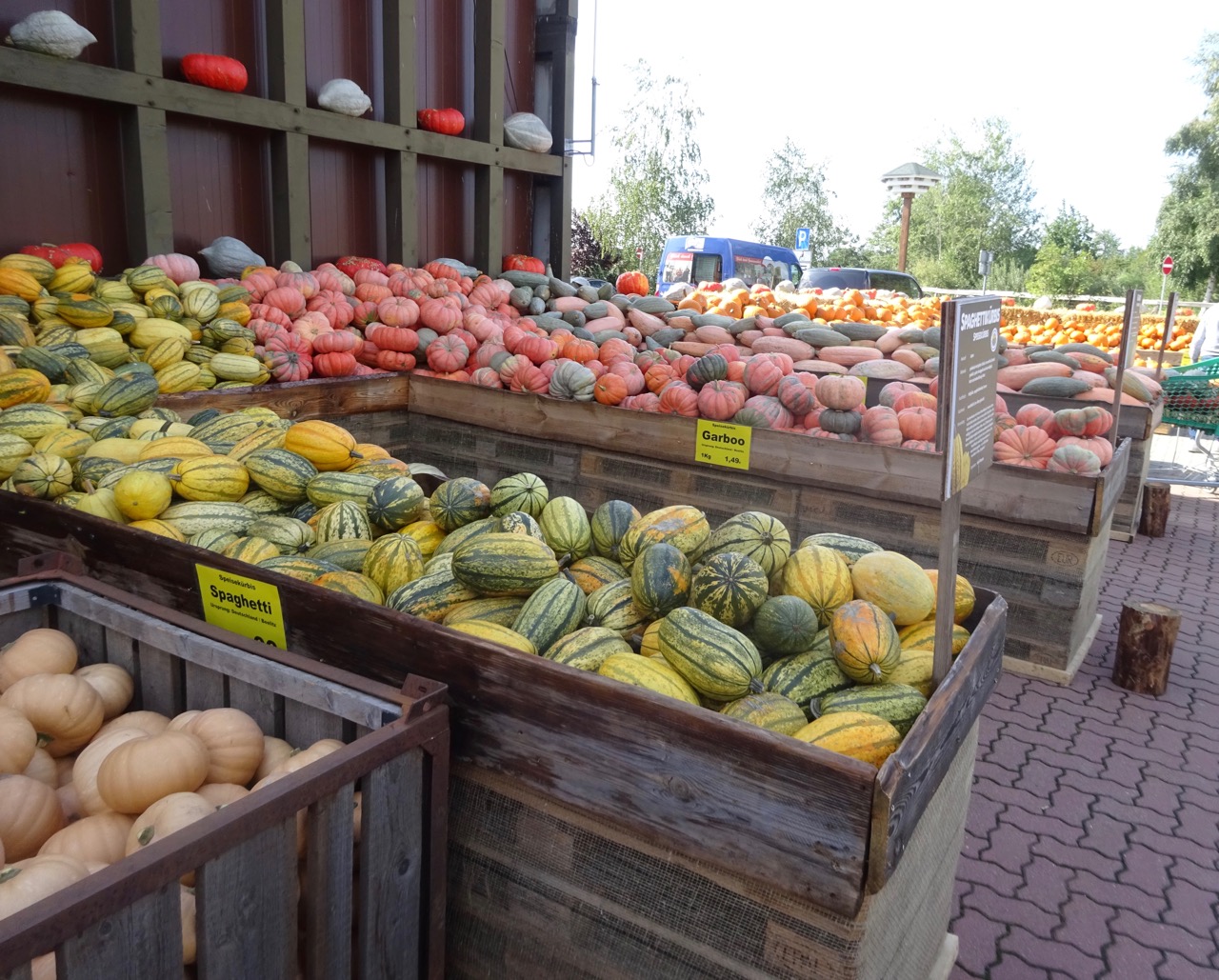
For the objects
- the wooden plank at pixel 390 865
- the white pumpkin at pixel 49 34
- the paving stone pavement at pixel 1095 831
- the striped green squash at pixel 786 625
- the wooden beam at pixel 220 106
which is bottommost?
the paving stone pavement at pixel 1095 831

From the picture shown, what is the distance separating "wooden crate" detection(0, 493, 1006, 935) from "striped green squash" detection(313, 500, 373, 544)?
2.19ft

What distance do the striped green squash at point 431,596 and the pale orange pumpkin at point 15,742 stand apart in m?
0.82

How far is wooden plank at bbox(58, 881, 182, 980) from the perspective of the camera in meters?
1.07

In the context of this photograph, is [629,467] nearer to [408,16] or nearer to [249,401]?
[249,401]

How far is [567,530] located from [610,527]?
0.44 feet

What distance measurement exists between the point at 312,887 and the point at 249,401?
385cm

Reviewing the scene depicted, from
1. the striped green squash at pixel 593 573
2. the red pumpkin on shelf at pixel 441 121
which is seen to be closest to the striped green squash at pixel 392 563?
the striped green squash at pixel 593 573

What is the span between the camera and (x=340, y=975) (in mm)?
1477

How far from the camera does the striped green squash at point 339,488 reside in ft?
9.44

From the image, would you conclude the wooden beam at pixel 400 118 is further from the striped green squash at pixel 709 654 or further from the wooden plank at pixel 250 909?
the wooden plank at pixel 250 909

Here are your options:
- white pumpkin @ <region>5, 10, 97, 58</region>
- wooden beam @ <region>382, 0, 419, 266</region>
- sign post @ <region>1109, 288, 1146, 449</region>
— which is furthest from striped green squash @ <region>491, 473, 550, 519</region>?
wooden beam @ <region>382, 0, 419, 266</region>

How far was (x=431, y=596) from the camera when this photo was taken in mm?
2275

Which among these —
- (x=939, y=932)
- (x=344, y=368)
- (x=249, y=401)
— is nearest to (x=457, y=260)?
(x=344, y=368)

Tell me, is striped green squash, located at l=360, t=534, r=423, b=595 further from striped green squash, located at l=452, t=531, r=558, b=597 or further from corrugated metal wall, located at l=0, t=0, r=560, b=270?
corrugated metal wall, located at l=0, t=0, r=560, b=270
